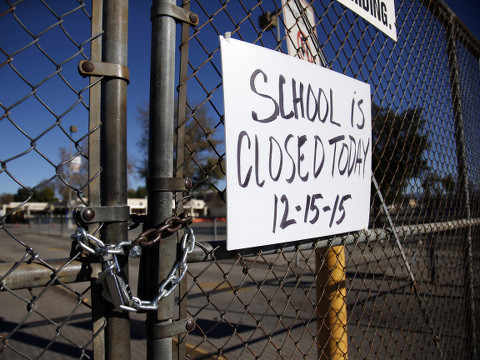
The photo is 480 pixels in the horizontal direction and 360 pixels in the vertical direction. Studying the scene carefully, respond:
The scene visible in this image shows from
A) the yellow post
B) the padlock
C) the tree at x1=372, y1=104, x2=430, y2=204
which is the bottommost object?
the yellow post

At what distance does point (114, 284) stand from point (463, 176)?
3293mm

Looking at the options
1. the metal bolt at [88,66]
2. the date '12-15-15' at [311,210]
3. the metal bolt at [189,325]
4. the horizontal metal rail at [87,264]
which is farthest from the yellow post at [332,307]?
the metal bolt at [88,66]

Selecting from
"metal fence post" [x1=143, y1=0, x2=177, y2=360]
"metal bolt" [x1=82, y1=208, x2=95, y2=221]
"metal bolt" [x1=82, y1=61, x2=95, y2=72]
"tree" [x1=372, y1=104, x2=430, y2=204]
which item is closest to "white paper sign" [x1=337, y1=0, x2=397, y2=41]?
"tree" [x1=372, y1=104, x2=430, y2=204]

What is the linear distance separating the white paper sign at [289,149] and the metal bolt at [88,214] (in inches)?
15.9

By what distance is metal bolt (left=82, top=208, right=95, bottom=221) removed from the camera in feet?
2.90

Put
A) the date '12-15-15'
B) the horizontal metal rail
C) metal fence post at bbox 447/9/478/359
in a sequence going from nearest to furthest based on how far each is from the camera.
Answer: the horizontal metal rail → the date '12-15-15' → metal fence post at bbox 447/9/478/359

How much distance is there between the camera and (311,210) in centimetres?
139

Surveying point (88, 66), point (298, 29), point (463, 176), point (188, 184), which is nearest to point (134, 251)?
point (188, 184)

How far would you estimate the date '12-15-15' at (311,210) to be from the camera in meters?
1.26

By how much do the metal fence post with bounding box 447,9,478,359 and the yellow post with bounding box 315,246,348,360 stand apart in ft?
5.77

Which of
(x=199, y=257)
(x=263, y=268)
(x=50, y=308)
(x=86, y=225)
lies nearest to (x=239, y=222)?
(x=199, y=257)

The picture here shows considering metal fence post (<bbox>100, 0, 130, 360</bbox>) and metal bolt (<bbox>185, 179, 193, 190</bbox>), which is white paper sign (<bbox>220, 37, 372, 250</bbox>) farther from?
metal fence post (<bbox>100, 0, 130, 360</bbox>)

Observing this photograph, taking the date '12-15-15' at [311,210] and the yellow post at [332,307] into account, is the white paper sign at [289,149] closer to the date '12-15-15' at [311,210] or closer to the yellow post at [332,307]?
the date '12-15-15' at [311,210]

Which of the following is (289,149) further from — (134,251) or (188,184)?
(134,251)
